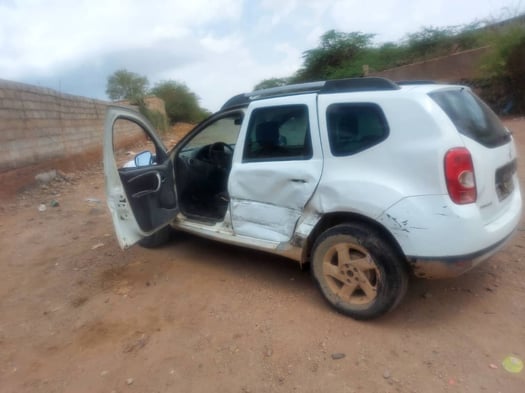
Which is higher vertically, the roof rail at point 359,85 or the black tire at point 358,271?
the roof rail at point 359,85

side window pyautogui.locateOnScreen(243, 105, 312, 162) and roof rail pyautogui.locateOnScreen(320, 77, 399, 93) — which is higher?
roof rail pyautogui.locateOnScreen(320, 77, 399, 93)

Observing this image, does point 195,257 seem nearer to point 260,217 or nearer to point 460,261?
point 260,217

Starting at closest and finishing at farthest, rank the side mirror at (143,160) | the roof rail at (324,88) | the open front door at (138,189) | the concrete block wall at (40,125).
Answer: the roof rail at (324,88), the open front door at (138,189), the side mirror at (143,160), the concrete block wall at (40,125)

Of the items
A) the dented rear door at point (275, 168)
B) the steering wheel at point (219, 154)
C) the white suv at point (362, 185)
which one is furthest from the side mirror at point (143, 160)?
the dented rear door at point (275, 168)

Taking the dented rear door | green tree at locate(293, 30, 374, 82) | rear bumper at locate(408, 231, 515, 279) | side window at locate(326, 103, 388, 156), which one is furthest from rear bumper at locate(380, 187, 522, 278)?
green tree at locate(293, 30, 374, 82)

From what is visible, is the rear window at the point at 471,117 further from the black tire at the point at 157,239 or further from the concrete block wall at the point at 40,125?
the concrete block wall at the point at 40,125

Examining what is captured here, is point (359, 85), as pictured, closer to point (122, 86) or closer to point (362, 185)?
point (362, 185)

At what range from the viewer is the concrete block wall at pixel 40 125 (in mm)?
6906

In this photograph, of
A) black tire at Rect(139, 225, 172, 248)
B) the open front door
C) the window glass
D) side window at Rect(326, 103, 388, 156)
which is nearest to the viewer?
side window at Rect(326, 103, 388, 156)

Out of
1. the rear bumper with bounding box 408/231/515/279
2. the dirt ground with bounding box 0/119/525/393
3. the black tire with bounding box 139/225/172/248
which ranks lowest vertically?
the dirt ground with bounding box 0/119/525/393

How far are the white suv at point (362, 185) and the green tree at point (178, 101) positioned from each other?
102ft

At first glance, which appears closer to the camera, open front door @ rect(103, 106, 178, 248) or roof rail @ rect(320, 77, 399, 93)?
roof rail @ rect(320, 77, 399, 93)

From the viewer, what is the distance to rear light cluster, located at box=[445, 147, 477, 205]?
2248 millimetres

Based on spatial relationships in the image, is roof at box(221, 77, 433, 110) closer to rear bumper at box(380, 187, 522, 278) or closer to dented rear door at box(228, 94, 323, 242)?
dented rear door at box(228, 94, 323, 242)
